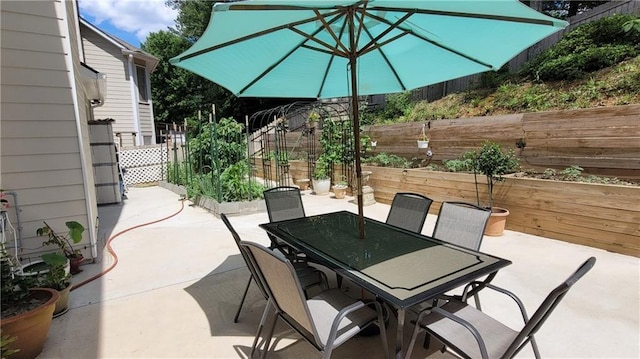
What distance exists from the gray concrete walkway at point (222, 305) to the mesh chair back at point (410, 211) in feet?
2.68

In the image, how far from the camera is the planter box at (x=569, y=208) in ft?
10.8

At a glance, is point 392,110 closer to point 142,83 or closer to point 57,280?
point 57,280

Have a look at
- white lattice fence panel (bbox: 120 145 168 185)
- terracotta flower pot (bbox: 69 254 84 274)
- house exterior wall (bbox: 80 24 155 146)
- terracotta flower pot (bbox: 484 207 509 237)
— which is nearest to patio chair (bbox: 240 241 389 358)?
terracotta flower pot (bbox: 69 254 84 274)

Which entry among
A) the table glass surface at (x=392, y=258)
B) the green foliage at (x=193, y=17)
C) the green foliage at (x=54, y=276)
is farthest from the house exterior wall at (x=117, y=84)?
the green foliage at (x=193, y=17)

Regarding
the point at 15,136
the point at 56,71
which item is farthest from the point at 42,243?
the point at 56,71

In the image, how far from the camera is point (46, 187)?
10.4 feet

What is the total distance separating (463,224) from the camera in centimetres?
245

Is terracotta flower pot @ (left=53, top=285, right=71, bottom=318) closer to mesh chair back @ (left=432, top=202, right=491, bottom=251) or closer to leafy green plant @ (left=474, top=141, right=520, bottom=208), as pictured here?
mesh chair back @ (left=432, top=202, right=491, bottom=251)

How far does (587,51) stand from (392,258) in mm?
6495

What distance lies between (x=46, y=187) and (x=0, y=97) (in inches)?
35.8

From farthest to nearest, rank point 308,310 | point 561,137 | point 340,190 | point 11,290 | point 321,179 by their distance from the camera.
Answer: point 321,179
point 340,190
point 561,137
point 11,290
point 308,310

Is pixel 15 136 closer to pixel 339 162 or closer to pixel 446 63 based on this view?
pixel 446 63

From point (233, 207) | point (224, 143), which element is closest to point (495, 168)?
point (233, 207)

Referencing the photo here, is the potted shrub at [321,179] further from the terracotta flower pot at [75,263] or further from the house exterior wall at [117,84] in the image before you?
the house exterior wall at [117,84]
